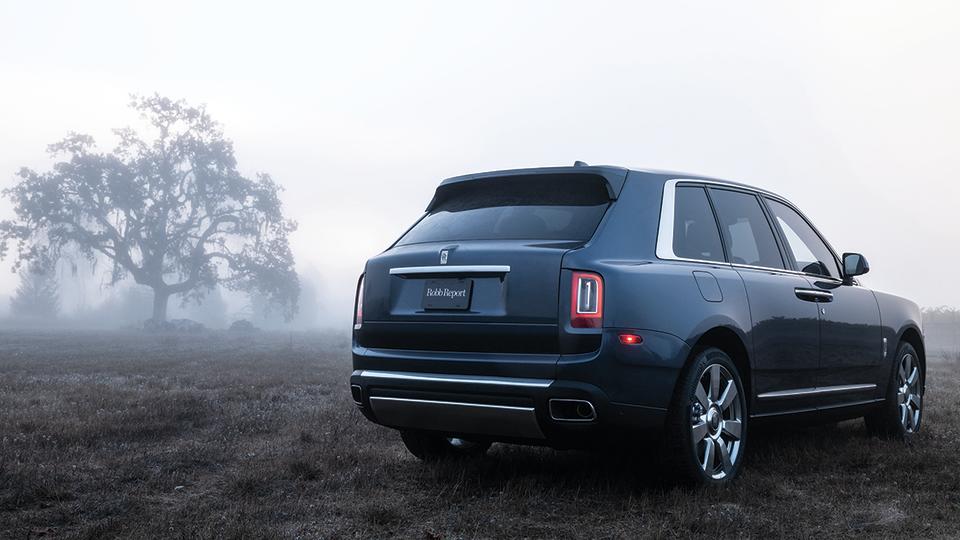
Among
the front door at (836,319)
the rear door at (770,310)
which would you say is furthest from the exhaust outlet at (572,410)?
the front door at (836,319)

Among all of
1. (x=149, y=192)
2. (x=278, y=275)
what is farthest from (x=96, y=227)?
(x=278, y=275)

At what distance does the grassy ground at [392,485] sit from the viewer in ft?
15.7

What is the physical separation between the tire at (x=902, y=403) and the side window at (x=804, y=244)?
3.78 feet

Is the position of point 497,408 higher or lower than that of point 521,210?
lower

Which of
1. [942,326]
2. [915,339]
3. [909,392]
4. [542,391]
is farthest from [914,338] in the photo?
[942,326]

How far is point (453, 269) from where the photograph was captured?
17.6 ft

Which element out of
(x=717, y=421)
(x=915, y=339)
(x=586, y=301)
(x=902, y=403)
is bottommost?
(x=902, y=403)

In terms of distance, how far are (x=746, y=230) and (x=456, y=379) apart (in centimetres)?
252

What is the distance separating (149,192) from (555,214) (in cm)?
5464

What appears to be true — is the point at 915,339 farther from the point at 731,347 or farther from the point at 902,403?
the point at 731,347

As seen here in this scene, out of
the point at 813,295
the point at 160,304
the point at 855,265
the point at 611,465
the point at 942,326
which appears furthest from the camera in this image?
the point at 160,304

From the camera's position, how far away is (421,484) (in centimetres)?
589

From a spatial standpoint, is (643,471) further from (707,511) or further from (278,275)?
(278,275)

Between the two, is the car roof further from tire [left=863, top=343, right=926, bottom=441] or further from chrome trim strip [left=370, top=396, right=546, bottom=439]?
tire [left=863, top=343, right=926, bottom=441]
